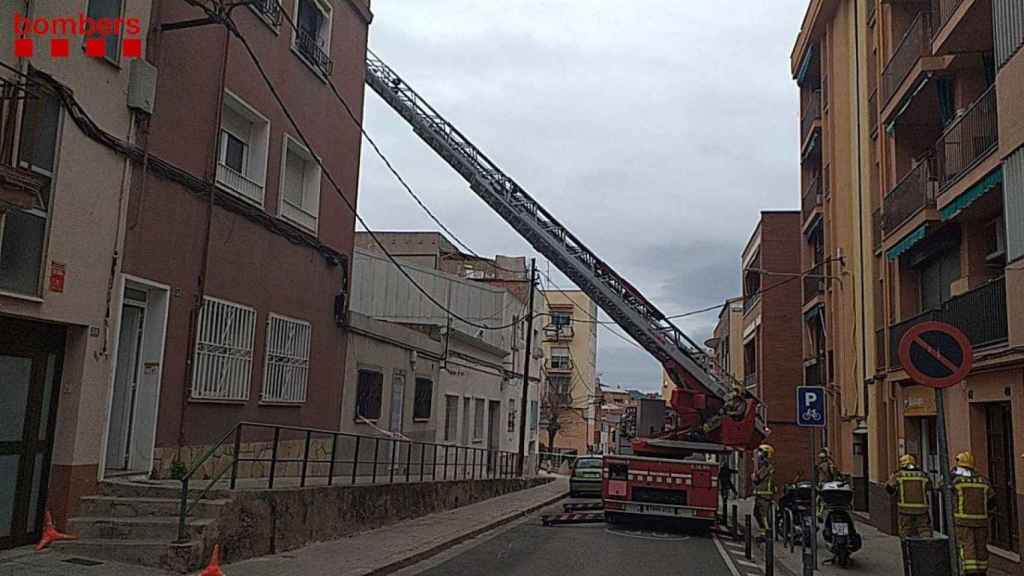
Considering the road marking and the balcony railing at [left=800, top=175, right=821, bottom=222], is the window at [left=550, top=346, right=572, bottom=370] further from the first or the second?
the road marking

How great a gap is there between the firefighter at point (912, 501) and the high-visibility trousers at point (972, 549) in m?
0.95

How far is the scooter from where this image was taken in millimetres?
14688

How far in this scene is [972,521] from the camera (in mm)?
11219

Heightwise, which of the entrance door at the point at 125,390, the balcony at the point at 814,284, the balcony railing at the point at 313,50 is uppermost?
the balcony railing at the point at 313,50

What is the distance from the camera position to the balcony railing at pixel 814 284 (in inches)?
1102

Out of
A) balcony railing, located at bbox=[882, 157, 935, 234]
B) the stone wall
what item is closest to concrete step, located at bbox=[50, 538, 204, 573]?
the stone wall

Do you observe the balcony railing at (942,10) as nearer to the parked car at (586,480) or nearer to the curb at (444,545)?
the curb at (444,545)

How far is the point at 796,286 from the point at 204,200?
27.7 m

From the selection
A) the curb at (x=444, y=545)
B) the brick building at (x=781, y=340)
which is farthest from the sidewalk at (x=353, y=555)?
the brick building at (x=781, y=340)

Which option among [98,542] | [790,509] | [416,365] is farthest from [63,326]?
[416,365]

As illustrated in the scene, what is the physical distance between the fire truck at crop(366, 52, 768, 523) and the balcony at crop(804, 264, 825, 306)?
6893 millimetres

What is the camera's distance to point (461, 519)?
19250 millimetres

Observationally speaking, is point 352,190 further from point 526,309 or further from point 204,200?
point 526,309

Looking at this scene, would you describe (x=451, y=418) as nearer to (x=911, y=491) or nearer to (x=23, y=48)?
(x=911, y=491)
